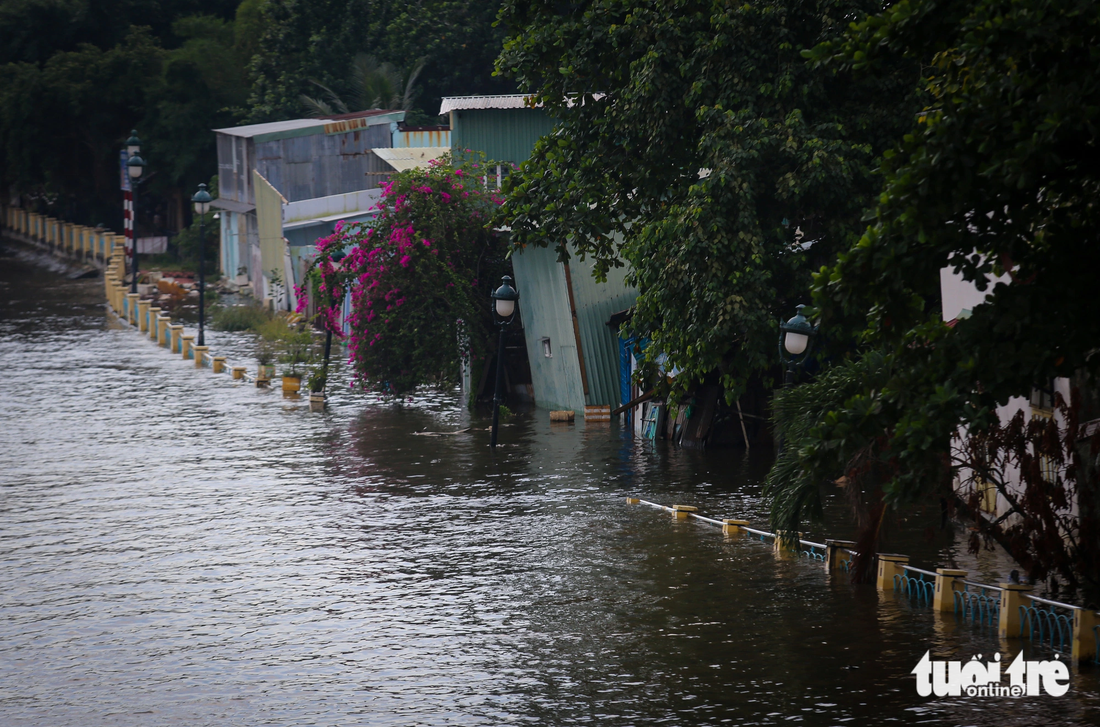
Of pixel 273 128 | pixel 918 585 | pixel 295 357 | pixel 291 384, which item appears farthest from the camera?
pixel 273 128

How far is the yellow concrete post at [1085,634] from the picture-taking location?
9.97 meters

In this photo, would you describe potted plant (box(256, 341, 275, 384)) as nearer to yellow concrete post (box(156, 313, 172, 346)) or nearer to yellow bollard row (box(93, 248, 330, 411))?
yellow bollard row (box(93, 248, 330, 411))

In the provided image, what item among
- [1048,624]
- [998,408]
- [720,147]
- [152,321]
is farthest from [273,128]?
[1048,624]

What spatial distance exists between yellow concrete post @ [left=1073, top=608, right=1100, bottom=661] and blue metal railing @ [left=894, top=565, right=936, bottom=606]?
1.98 meters

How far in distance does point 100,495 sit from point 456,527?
17.7 feet

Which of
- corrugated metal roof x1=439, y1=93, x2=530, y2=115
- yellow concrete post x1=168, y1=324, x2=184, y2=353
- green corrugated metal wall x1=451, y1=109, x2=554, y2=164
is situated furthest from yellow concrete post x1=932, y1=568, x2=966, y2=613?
yellow concrete post x1=168, y1=324, x2=184, y2=353

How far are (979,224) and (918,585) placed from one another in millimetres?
4695

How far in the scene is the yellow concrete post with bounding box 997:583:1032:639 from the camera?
35.1ft

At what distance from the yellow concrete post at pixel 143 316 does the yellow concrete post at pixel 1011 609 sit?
97.1 ft

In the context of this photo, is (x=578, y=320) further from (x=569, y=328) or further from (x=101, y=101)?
(x=101, y=101)

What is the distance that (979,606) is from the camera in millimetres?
11211

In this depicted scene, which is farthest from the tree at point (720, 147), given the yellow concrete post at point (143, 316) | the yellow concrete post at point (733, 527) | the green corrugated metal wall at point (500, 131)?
the yellow concrete post at point (143, 316)

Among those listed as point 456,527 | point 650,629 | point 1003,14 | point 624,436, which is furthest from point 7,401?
point 1003,14

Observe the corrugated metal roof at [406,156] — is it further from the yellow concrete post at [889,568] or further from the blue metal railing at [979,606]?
the blue metal railing at [979,606]
